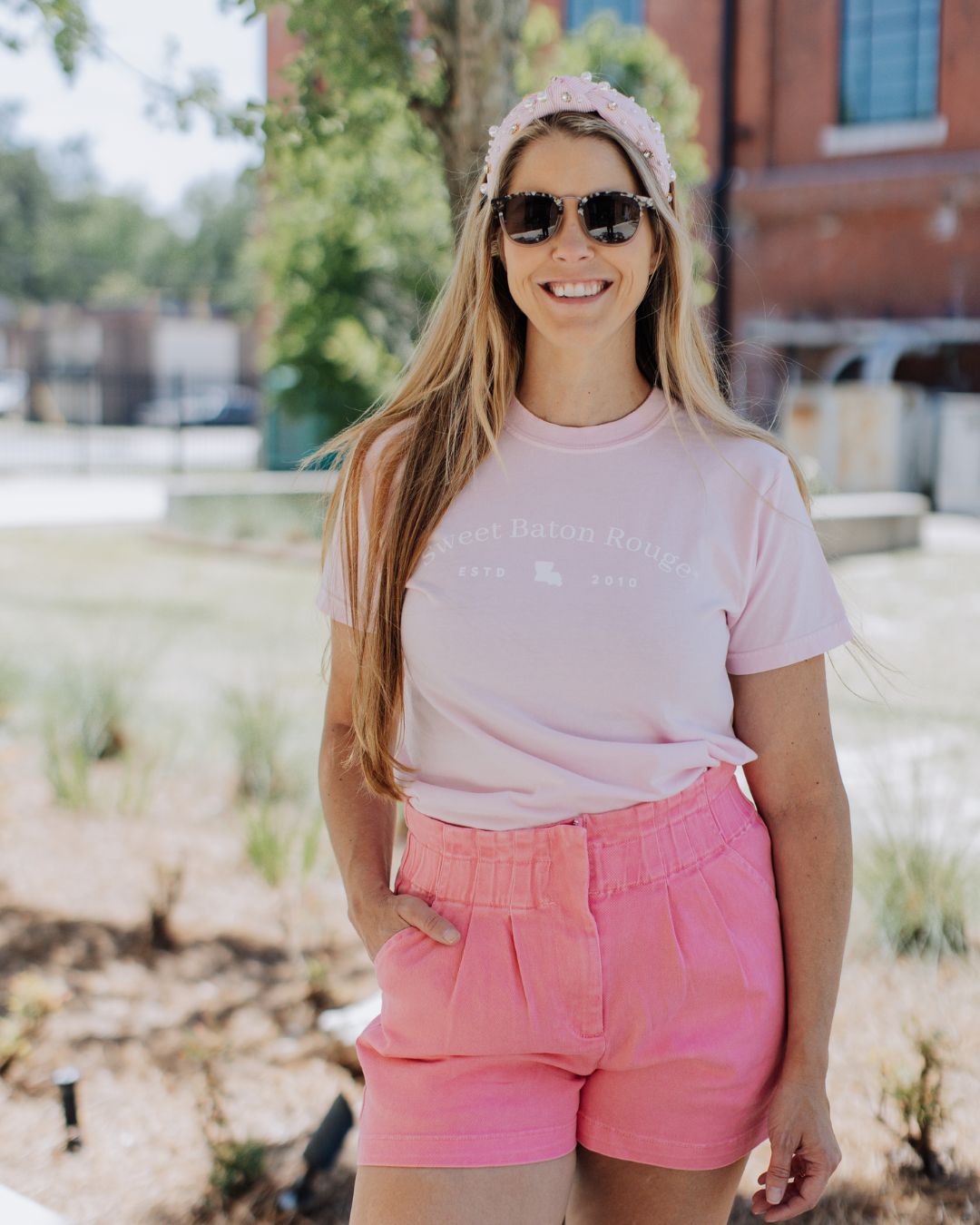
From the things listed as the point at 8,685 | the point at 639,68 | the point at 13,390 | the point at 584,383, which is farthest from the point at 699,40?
the point at 13,390

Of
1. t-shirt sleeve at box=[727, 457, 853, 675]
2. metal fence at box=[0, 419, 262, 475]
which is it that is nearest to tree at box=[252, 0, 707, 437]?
t-shirt sleeve at box=[727, 457, 853, 675]

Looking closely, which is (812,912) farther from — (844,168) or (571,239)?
(844,168)

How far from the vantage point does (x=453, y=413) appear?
6.08 feet

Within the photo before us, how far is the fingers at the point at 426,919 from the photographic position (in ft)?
5.42

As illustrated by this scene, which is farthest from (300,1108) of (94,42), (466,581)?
(94,42)

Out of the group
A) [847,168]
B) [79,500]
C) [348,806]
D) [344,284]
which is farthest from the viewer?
[79,500]

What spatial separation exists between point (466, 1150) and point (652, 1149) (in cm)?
25

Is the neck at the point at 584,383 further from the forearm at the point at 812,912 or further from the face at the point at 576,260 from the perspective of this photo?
the forearm at the point at 812,912

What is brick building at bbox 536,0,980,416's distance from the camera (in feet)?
55.6

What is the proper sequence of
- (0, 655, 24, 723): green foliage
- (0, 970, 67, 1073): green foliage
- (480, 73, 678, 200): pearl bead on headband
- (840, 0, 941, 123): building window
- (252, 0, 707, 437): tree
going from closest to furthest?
(480, 73, 678, 200): pearl bead on headband
(0, 970, 67, 1073): green foliage
(252, 0, 707, 437): tree
(0, 655, 24, 723): green foliage
(840, 0, 941, 123): building window

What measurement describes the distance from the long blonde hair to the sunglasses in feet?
0.16

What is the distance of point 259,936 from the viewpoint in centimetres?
403

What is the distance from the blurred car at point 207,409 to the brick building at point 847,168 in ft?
84.5

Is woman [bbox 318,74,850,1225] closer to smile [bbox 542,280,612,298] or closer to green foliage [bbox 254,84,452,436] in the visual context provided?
smile [bbox 542,280,612,298]
